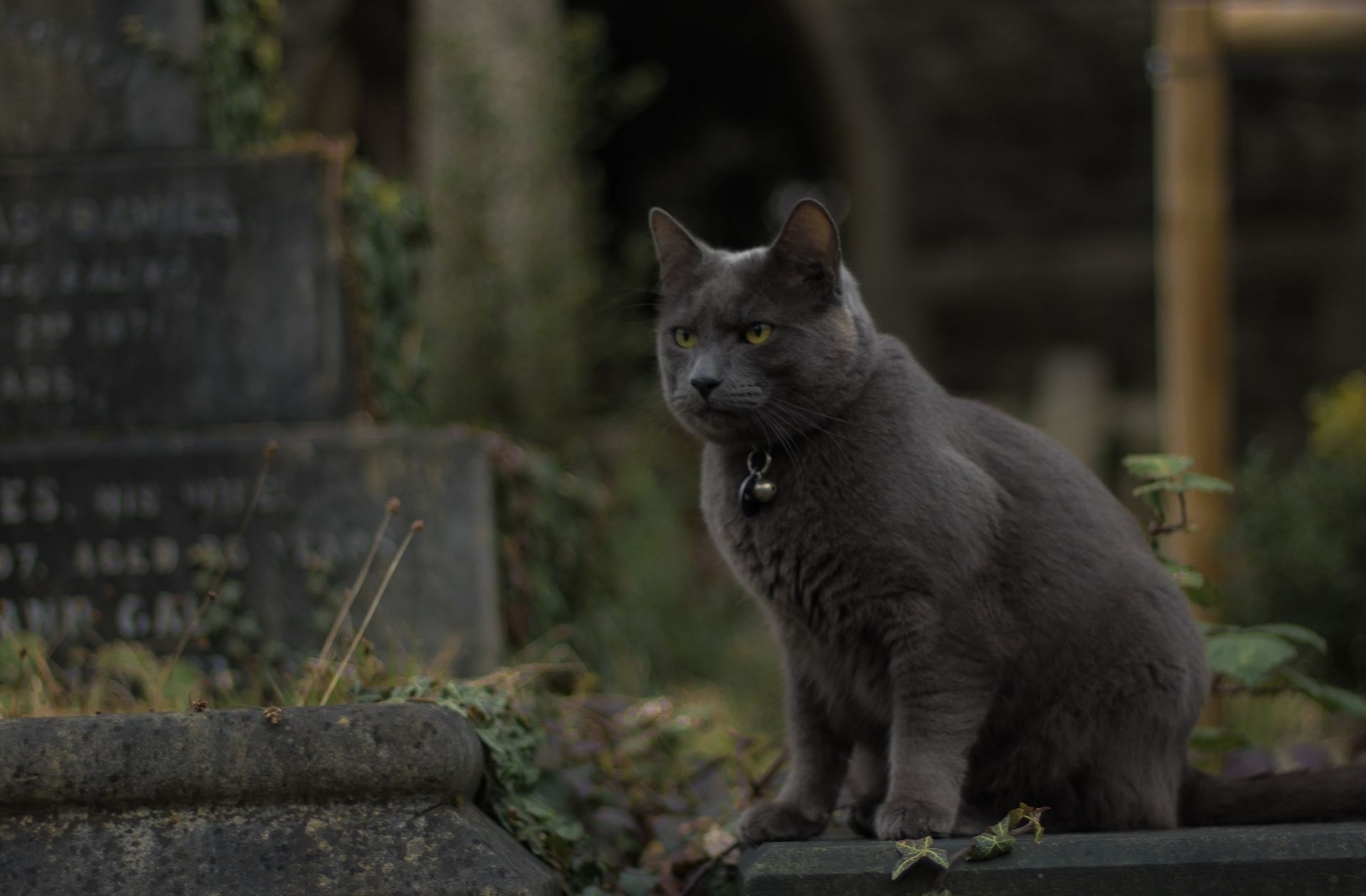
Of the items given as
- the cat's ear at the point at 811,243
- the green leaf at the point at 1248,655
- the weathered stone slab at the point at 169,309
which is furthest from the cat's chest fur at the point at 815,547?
the weathered stone slab at the point at 169,309

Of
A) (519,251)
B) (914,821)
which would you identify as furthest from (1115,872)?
(519,251)

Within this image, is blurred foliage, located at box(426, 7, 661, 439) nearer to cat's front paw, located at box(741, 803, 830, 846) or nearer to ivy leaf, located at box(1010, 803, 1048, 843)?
cat's front paw, located at box(741, 803, 830, 846)

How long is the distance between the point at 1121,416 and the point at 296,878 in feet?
23.3

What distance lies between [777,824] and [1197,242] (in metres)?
2.76

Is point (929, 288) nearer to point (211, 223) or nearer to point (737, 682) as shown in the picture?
point (737, 682)

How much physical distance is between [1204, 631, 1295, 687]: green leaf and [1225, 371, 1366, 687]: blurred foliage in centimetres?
177

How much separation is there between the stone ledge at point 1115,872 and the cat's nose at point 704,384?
68cm

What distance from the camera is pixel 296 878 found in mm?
1783

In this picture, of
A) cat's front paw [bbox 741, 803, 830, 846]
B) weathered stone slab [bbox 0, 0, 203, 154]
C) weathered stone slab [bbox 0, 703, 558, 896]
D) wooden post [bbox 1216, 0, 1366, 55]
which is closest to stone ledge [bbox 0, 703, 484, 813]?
weathered stone slab [bbox 0, 703, 558, 896]

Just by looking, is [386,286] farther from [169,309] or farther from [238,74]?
[238,74]

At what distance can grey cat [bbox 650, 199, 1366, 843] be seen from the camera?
198 centimetres

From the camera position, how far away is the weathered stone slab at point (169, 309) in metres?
3.33

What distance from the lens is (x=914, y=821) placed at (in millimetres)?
1867

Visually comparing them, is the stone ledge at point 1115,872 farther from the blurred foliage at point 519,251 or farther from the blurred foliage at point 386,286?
the blurred foliage at point 519,251
